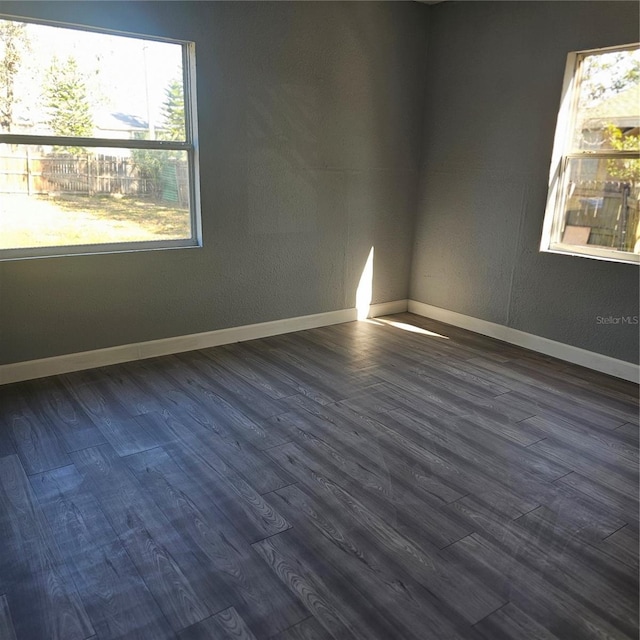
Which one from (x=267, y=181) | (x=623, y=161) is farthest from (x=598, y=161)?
(x=267, y=181)

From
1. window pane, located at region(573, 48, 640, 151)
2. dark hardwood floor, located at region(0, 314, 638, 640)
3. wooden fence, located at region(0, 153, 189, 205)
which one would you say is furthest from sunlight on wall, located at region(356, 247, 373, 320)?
window pane, located at region(573, 48, 640, 151)

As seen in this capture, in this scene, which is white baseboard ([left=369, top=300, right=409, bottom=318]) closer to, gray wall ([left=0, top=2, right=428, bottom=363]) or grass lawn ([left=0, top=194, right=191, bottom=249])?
gray wall ([left=0, top=2, right=428, bottom=363])

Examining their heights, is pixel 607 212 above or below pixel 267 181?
below

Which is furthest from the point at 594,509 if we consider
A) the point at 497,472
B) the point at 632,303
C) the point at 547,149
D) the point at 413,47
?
the point at 413,47

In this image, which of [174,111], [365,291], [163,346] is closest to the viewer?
[174,111]

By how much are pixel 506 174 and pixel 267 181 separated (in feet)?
6.16

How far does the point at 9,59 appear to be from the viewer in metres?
3.20

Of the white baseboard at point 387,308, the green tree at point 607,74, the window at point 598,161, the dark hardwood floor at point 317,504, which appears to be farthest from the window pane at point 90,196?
the green tree at point 607,74

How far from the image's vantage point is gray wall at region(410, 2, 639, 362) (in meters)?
3.82

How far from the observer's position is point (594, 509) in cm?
235

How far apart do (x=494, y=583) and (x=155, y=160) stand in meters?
3.27

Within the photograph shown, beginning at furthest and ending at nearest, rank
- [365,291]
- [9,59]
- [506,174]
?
1. [365,291]
2. [506,174]
3. [9,59]

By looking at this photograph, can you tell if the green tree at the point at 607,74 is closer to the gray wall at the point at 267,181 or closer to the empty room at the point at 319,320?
the empty room at the point at 319,320

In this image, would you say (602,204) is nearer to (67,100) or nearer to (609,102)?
(609,102)
